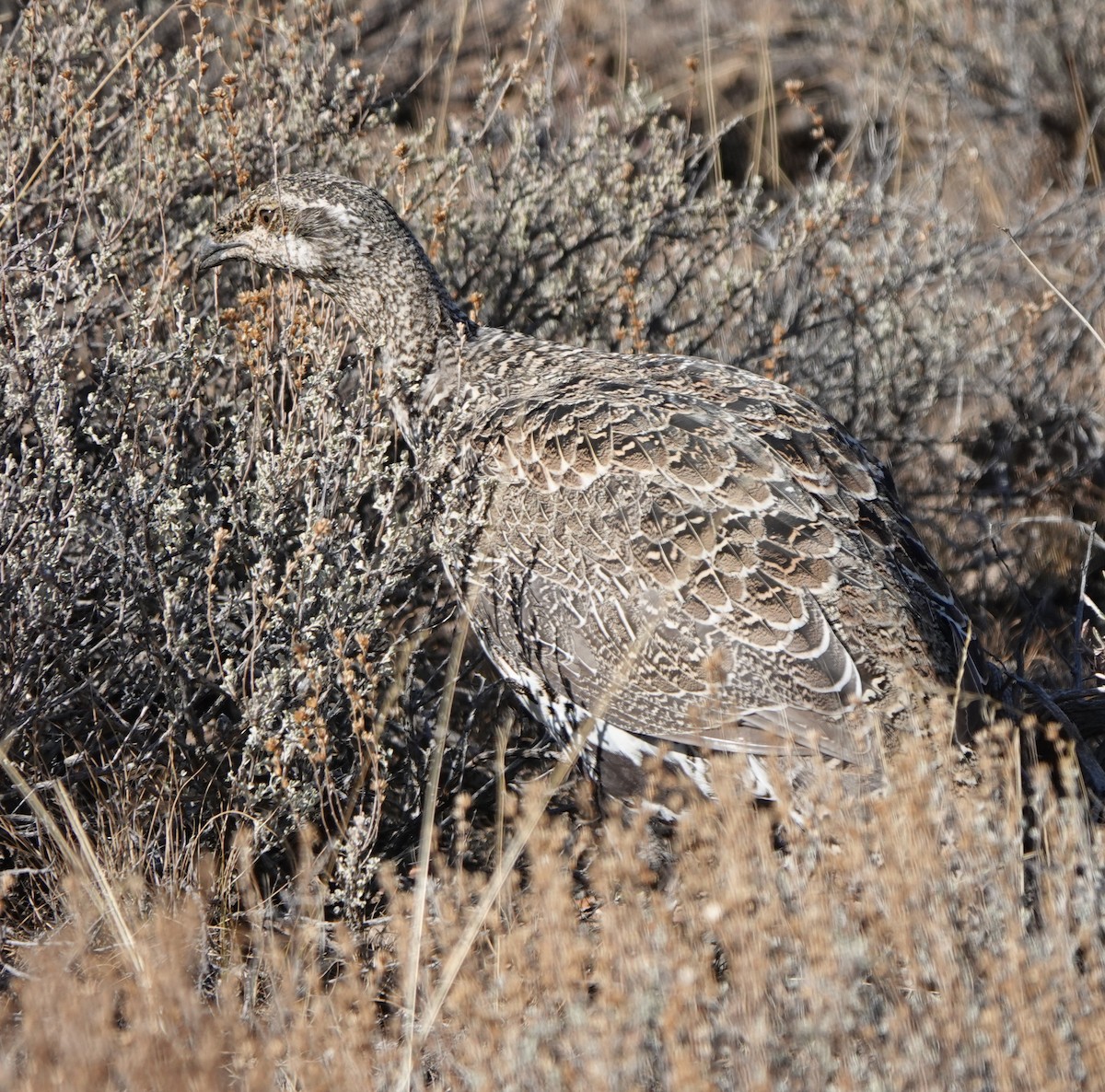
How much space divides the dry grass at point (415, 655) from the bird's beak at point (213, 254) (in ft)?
0.30

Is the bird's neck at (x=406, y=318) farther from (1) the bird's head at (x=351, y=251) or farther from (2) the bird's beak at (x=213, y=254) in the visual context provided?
(2) the bird's beak at (x=213, y=254)

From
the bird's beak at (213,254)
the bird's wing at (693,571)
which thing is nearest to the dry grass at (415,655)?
the bird's beak at (213,254)

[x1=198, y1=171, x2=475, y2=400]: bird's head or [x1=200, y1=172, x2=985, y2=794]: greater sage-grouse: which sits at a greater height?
[x1=198, y1=171, x2=475, y2=400]: bird's head

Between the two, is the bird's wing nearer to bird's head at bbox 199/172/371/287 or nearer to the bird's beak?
bird's head at bbox 199/172/371/287

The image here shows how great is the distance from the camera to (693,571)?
135 inches

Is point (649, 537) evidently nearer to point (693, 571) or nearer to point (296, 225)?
point (693, 571)

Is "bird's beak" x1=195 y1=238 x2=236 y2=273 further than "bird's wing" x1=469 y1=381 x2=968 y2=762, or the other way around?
"bird's beak" x1=195 y1=238 x2=236 y2=273

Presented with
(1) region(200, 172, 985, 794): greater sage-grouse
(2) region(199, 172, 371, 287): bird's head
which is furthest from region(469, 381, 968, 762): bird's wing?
(2) region(199, 172, 371, 287): bird's head

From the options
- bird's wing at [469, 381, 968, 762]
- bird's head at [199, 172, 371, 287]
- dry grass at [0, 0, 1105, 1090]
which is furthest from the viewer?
bird's head at [199, 172, 371, 287]

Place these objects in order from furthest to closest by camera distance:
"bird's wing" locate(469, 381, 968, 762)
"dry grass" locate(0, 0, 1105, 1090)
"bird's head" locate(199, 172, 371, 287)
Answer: "bird's head" locate(199, 172, 371, 287) < "bird's wing" locate(469, 381, 968, 762) < "dry grass" locate(0, 0, 1105, 1090)

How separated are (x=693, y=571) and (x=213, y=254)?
1.73 m

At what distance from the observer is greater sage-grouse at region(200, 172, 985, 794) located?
3334mm

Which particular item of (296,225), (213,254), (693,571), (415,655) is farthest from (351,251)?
(693,571)

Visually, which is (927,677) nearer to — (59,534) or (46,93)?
Result: (59,534)
